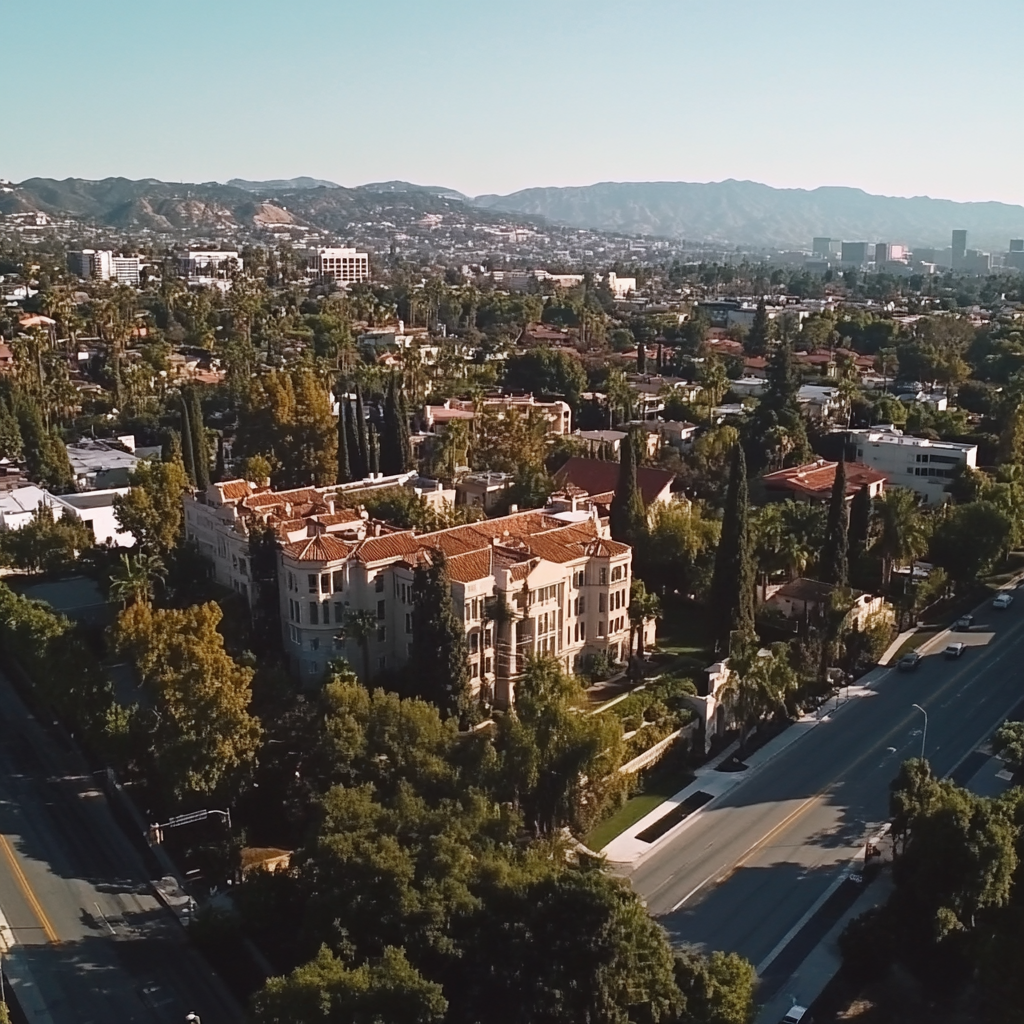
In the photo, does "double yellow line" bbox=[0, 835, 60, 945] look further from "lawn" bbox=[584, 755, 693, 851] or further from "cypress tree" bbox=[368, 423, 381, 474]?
"cypress tree" bbox=[368, 423, 381, 474]

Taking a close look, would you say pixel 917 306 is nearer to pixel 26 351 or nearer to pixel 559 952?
pixel 26 351

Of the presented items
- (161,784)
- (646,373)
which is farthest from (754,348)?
(161,784)

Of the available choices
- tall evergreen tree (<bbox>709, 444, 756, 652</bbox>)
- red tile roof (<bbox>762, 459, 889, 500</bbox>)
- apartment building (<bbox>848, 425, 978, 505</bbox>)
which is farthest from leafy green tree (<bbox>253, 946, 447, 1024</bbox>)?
apartment building (<bbox>848, 425, 978, 505</bbox>)

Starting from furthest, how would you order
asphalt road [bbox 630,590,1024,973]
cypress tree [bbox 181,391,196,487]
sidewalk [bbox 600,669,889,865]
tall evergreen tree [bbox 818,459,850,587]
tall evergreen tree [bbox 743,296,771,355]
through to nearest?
tall evergreen tree [bbox 743,296,771,355] → cypress tree [bbox 181,391,196,487] → tall evergreen tree [bbox 818,459,850,587] → sidewalk [bbox 600,669,889,865] → asphalt road [bbox 630,590,1024,973]

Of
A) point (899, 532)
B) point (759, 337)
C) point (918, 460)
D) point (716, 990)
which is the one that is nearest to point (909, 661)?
point (899, 532)

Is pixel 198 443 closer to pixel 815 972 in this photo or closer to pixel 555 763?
pixel 555 763

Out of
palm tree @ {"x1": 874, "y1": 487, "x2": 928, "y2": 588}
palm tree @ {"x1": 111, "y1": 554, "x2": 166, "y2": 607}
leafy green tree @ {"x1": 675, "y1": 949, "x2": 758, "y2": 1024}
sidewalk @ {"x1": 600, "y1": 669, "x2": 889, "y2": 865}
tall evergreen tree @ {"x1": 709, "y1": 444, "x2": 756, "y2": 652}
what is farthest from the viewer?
palm tree @ {"x1": 874, "y1": 487, "x2": 928, "y2": 588}

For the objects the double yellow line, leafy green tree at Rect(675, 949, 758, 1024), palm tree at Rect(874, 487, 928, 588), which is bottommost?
the double yellow line
